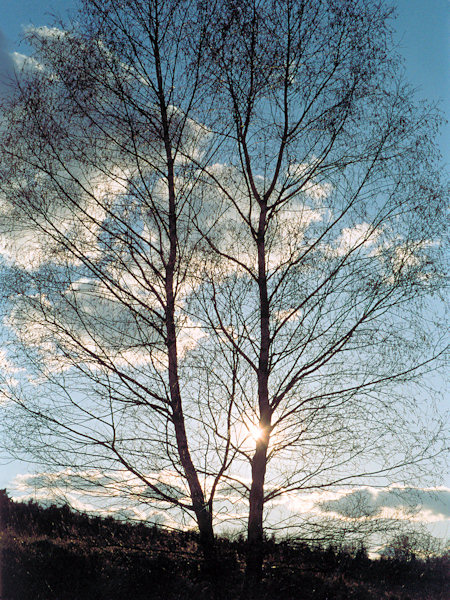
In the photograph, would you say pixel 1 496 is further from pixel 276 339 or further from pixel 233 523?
pixel 276 339

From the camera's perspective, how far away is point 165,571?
287 inches

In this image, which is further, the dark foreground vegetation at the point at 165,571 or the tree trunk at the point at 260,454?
the dark foreground vegetation at the point at 165,571

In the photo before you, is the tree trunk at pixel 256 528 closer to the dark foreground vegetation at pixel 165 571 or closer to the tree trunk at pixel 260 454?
the tree trunk at pixel 260 454

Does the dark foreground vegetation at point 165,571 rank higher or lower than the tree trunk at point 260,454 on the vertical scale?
lower

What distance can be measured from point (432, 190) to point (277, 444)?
12.1 ft

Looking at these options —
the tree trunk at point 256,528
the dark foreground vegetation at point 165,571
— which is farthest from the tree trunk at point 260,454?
the dark foreground vegetation at point 165,571

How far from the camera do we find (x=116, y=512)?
5297mm

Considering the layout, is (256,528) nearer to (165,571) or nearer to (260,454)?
(260,454)

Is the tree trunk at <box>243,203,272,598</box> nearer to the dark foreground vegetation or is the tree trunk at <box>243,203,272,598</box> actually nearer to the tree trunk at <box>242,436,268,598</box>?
the tree trunk at <box>242,436,268,598</box>

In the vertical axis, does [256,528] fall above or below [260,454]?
below

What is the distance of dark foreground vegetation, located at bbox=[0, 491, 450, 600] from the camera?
224 inches

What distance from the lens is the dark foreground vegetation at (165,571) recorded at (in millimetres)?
5695

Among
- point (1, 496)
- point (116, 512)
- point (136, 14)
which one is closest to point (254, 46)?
point (136, 14)

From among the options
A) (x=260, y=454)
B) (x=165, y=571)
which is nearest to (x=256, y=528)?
(x=260, y=454)
